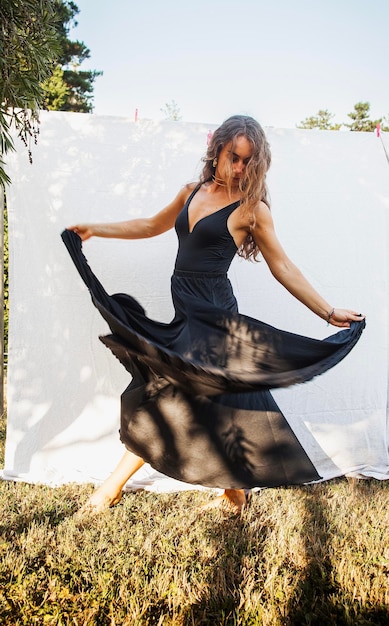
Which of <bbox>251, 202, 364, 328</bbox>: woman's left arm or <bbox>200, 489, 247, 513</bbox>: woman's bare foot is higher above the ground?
<bbox>251, 202, 364, 328</bbox>: woman's left arm

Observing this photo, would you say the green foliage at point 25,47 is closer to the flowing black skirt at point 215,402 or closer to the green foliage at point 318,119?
the flowing black skirt at point 215,402

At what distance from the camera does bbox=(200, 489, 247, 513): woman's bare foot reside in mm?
2891

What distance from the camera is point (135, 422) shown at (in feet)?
8.68

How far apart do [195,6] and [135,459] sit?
4330 mm

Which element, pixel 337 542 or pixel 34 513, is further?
pixel 34 513

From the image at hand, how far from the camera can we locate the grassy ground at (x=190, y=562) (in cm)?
198

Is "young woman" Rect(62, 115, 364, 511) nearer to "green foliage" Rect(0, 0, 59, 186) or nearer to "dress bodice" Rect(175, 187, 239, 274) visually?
"dress bodice" Rect(175, 187, 239, 274)

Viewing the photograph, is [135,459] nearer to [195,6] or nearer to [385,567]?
[385,567]

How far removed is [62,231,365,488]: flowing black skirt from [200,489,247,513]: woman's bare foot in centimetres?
36

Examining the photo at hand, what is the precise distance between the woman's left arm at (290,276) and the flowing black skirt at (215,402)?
8 cm

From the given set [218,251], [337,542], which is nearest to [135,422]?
[218,251]

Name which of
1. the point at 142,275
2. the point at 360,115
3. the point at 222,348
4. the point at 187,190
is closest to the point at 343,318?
the point at 222,348

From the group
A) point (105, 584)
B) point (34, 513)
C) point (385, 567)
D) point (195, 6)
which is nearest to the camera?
point (105, 584)

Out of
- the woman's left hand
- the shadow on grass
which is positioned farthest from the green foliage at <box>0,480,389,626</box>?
the woman's left hand
